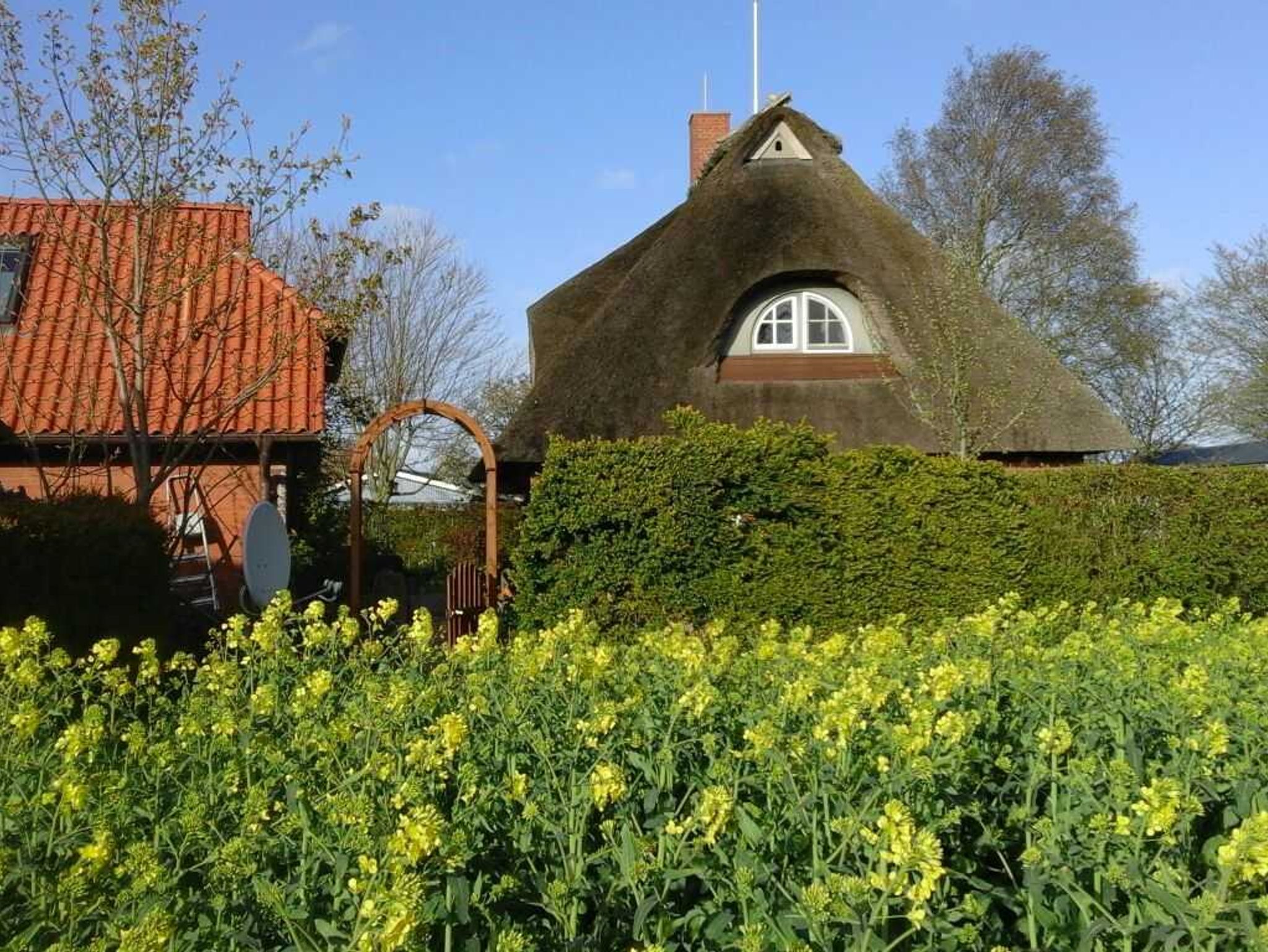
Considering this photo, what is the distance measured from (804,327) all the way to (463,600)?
275 inches

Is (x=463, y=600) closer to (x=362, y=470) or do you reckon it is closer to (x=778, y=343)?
(x=362, y=470)

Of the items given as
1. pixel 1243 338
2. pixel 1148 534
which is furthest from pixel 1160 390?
pixel 1148 534

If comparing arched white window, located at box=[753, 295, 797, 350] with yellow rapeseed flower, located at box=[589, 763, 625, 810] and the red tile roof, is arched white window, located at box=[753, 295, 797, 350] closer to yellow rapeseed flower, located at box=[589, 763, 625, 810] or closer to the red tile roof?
the red tile roof

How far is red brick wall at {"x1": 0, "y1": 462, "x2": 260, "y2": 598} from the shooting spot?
1178 cm

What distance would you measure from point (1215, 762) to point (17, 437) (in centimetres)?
903

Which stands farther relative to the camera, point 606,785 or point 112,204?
point 112,204

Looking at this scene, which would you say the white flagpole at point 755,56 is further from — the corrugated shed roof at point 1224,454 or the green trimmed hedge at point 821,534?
the corrugated shed roof at point 1224,454

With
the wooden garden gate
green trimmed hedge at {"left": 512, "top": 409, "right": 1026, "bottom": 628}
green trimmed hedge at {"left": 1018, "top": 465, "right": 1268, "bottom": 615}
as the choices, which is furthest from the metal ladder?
green trimmed hedge at {"left": 1018, "top": 465, "right": 1268, "bottom": 615}

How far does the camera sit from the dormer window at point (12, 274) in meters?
12.1

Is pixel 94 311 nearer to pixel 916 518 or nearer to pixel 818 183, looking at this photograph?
pixel 916 518

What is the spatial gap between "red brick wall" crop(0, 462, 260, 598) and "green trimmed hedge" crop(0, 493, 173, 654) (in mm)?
4684

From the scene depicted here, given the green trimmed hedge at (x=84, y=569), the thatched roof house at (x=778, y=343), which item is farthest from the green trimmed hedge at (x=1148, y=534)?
the green trimmed hedge at (x=84, y=569)

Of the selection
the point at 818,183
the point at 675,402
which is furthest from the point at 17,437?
the point at 818,183

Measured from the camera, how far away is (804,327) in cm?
1503
